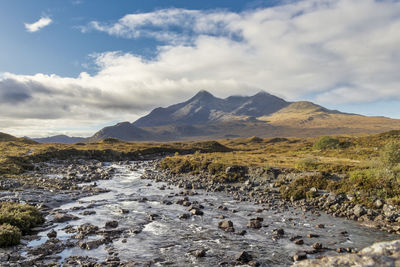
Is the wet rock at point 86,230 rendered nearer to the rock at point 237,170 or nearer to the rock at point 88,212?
the rock at point 88,212

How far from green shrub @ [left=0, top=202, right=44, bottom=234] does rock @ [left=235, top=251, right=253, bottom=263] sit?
641 inches

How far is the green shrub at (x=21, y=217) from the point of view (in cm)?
1923

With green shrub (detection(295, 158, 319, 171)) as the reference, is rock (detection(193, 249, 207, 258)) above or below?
below

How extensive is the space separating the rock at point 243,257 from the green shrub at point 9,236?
1494 centimetres

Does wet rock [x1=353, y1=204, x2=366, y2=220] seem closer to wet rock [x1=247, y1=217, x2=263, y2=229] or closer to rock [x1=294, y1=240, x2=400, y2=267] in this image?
wet rock [x1=247, y1=217, x2=263, y2=229]

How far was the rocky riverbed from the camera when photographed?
1570cm

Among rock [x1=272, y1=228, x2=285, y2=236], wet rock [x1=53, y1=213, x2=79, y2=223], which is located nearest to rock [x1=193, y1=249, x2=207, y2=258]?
rock [x1=272, y1=228, x2=285, y2=236]

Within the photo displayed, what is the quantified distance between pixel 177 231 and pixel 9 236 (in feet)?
38.5

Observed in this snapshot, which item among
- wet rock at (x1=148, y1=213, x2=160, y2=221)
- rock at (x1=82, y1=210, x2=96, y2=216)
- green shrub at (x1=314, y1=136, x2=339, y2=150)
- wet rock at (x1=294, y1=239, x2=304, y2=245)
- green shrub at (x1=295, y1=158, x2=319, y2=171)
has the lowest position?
wet rock at (x1=148, y1=213, x2=160, y2=221)

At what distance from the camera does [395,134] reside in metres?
86.0

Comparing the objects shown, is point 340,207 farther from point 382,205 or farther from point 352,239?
point 352,239

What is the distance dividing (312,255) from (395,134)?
304 ft

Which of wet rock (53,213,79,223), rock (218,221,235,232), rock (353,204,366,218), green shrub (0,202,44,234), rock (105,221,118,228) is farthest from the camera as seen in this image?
rock (353,204,366,218)

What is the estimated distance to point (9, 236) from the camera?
1677cm
